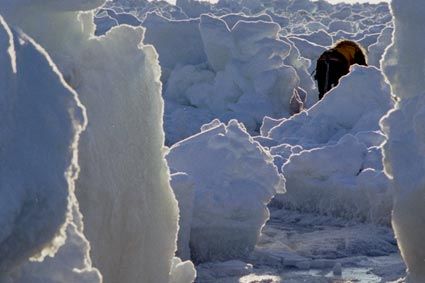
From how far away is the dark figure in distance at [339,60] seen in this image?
15.2 meters

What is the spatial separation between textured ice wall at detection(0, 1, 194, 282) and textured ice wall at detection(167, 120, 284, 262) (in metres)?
2.37

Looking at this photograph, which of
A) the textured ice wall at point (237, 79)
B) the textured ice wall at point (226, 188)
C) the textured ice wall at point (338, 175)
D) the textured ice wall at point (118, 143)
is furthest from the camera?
the textured ice wall at point (237, 79)

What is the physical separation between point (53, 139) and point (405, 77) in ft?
13.6

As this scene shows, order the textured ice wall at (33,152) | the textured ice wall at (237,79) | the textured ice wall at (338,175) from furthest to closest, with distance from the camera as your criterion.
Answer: the textured ice wall at (237,79)
the textured ice wall at (338,175)
the textured ice wall at (33,152)

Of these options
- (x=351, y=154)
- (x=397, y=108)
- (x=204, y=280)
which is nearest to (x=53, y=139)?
(x=397, y=108)

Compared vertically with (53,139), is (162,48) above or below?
below

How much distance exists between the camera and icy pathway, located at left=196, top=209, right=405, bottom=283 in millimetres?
7207

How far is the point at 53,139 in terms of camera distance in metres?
2.36

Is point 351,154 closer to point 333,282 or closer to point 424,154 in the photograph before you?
point 333,282

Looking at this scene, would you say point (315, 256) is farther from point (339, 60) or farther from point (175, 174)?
point (339, 60)

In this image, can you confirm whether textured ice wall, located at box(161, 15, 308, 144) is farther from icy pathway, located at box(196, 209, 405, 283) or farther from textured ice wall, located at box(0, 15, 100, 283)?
textured ice wall, located at box(0, 15, 100, 283)

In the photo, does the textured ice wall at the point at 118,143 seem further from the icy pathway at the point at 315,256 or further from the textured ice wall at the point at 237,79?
the textured ice wall at the point at 237,79

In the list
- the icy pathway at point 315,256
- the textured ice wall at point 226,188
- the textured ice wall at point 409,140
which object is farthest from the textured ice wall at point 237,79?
the textured ice wall at point 409,140

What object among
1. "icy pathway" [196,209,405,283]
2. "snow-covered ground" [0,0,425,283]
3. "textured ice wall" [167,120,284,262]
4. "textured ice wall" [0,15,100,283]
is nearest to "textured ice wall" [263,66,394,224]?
"snow-covered ground" [0,0,425,283]
